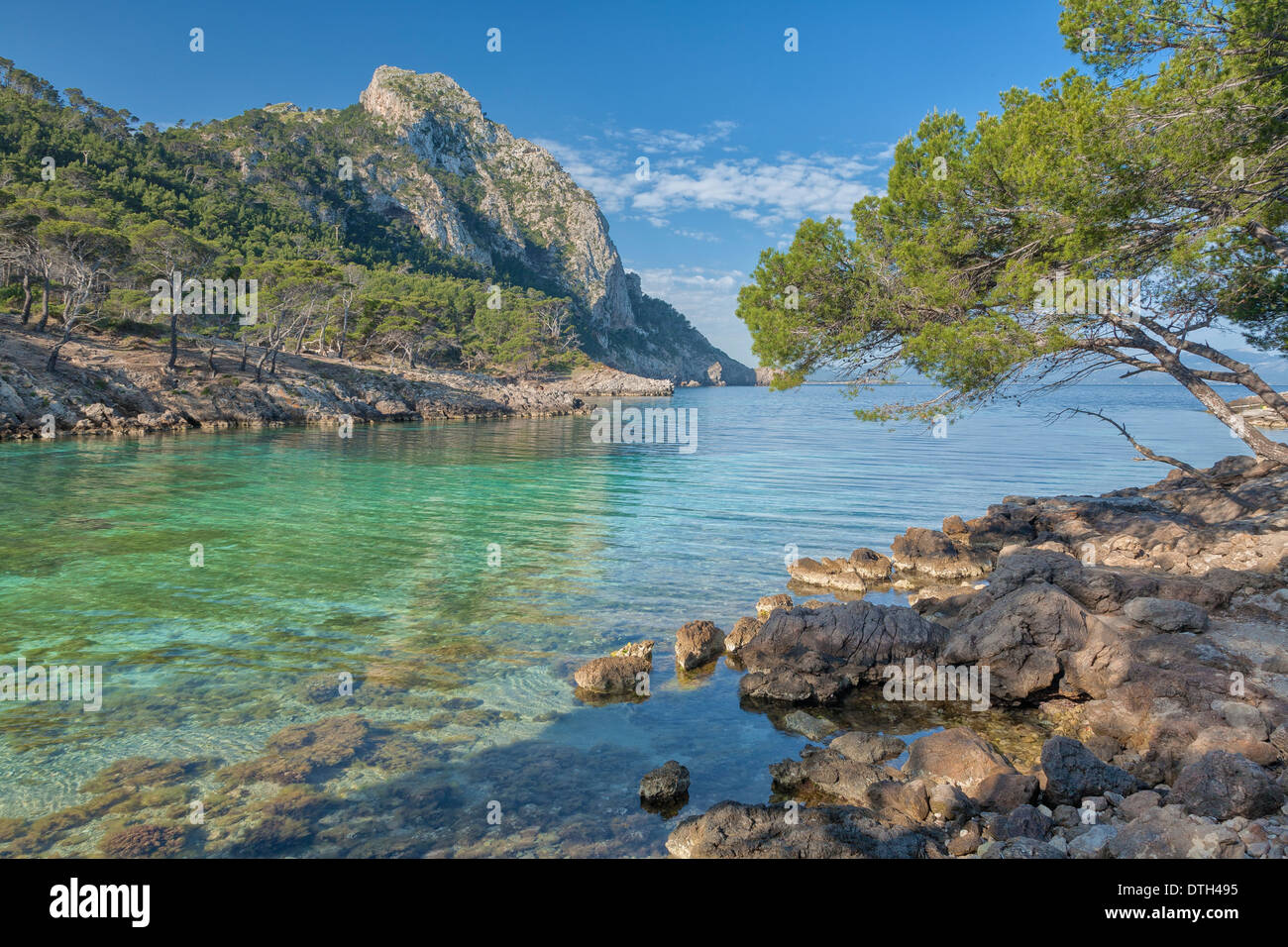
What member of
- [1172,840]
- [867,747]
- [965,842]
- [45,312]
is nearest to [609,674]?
[867,747]

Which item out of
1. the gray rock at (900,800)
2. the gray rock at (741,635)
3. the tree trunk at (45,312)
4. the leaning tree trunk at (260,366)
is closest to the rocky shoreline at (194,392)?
the leaning tree trunk at (260,366)

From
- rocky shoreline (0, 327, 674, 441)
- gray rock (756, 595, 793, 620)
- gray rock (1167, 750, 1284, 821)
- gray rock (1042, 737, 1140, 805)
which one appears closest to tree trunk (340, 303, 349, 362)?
rocky shoreline (0, 327, 674, 441)

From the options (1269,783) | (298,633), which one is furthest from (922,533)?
(298,633)

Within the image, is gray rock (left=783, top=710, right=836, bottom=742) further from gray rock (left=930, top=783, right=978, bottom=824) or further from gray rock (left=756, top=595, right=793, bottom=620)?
gray rock (left=756, top=595, right=793, bottom=620)

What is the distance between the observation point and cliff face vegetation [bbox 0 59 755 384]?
4844cm

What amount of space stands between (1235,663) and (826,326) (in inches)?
379

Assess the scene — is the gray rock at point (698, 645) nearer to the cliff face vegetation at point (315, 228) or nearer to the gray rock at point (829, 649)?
the gray rock at point (829, 649)

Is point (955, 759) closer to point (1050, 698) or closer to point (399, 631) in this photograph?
point (1050, 698)

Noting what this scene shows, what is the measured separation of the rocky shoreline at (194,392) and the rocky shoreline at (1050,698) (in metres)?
43.7

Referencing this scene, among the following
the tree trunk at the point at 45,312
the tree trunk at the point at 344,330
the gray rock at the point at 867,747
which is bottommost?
the gray rock at the point at 867,747

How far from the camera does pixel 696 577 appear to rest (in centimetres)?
1503

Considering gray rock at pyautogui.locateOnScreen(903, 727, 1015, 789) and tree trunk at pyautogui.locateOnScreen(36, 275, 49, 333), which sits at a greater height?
tree trunk at pyautogui.locateOnScreen(36, 275, 49, 333)

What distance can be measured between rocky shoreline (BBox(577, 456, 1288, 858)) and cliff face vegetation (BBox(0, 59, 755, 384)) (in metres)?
51.7

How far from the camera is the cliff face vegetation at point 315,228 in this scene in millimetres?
48438
